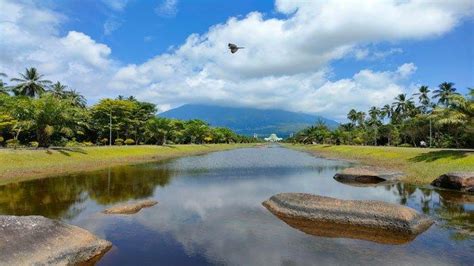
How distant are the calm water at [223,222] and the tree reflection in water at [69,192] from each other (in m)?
Answer: 0.07

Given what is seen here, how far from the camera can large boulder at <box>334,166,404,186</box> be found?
41.8 metres

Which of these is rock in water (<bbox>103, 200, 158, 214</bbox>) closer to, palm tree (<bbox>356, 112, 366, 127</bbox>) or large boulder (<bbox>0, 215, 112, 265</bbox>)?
large boulder (<bbox>0, 215, 112, 265</bbox>)

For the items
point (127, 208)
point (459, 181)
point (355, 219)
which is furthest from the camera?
point (459, 181)

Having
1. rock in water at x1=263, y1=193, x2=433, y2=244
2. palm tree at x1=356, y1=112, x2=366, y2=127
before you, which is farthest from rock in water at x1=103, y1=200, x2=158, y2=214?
palm tree at x1=356, y1=112, x2=366, y2=127

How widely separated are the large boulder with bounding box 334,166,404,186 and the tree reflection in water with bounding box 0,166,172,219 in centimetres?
2141

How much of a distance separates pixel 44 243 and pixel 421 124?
12084cm

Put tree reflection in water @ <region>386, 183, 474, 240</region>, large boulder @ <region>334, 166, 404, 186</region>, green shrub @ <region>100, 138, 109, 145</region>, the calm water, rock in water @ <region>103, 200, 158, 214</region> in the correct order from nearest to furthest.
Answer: the calm water → tree reflection in water @ <region>386, 183, 474, 240</region> → rock in water @ <region>103, 200, 158, 214</region> → large boulder @ <region>334, 166, 404, 186</region> → green shrub @ <region>100, 138, 109, 145</region>

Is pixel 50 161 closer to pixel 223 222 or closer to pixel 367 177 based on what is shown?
pixel 223 222

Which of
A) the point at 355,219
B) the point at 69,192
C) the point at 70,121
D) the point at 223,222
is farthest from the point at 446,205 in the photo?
the point at 70,121

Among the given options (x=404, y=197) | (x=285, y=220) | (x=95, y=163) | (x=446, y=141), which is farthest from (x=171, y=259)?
(x=446, y=141)

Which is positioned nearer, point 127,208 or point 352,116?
point 127,208

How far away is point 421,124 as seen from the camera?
115938 mm

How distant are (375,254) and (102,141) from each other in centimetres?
10061

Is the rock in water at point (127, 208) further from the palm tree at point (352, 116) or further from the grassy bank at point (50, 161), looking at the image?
the palm tree at point (352, 116)
